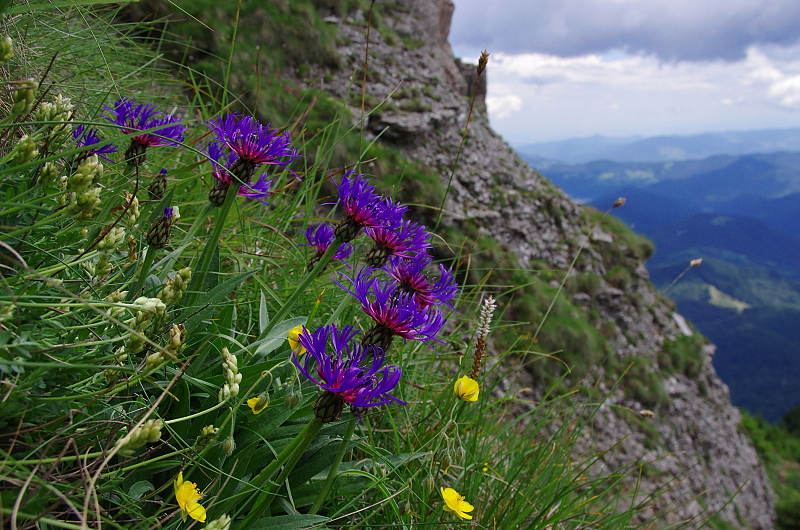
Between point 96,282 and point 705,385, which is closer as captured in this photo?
point 96,282

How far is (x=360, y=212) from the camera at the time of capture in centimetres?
128

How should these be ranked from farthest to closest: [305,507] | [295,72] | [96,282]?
[295,72] → [305,507] → [96,282]

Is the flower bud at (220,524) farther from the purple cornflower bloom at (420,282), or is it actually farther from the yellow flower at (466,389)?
the yellow flower at (466,389)

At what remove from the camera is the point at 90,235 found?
4.10 ft

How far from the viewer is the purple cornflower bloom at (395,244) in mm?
1401

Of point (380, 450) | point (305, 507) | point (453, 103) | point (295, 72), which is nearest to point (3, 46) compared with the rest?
point (305, 507)

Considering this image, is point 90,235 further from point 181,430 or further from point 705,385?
point 705,385

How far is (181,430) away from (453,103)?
21.2m

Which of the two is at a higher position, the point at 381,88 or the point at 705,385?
the point at 381,88

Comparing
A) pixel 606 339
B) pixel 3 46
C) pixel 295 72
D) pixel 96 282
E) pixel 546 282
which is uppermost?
pixel 295 72

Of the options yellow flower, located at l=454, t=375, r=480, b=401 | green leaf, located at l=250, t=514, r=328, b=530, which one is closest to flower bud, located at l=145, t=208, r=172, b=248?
green leaf, located at l=250, t=514, r=328, b=530

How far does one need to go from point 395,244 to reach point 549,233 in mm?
19531

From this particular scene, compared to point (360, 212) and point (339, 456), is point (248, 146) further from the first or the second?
point (339, 456)

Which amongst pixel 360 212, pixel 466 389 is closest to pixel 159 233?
pixel 360 212
